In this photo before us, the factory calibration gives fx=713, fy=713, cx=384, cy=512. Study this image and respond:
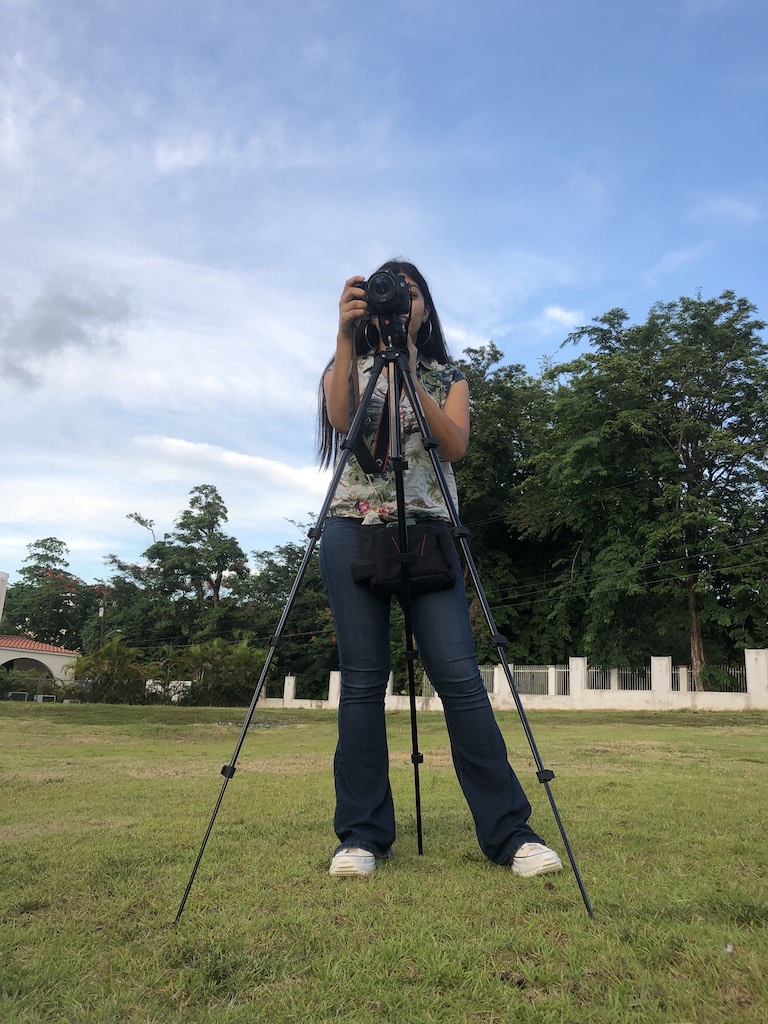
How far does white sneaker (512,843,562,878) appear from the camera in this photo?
7.02ft

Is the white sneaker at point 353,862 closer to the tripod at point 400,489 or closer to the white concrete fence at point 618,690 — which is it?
the tripod at point 400,489

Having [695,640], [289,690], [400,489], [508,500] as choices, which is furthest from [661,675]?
[400,489]

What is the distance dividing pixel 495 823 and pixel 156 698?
24.0 meters

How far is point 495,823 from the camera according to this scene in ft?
7.55

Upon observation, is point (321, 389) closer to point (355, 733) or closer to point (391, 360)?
point (391, 360)

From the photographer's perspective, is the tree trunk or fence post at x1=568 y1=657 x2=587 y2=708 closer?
the tree trunk

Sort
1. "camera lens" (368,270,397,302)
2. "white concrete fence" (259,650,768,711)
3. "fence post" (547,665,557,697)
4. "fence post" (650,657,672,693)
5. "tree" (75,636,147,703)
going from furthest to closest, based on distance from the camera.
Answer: "tree" (75,636,147,703) → "fence post" (547,665,557,697) → "fence post" (650,657,672,693) → "white concrete fence" (259,650,768,711) → "camera lens" (368,270,397,302)

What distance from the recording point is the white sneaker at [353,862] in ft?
7.24

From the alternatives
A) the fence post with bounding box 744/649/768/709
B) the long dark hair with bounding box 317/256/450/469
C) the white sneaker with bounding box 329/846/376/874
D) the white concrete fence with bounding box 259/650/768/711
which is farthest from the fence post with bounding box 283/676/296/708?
the white sneaker with bounding box 329/846/376/874

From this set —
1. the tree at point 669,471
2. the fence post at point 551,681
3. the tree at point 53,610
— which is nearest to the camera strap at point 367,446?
the tree at point 669,471

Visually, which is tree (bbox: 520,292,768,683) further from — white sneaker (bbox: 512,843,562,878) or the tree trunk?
white sneaker (bbox: 512,843,562,878)

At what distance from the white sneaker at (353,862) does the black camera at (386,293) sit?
1.87 metres

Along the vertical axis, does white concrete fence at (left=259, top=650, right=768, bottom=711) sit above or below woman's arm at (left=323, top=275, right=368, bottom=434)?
below

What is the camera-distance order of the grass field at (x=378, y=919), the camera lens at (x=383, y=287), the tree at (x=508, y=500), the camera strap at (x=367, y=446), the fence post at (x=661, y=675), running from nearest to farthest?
1. the grass field at (x=378, y=919)
2. the camera lens at (x=383, y=287)
3. the camera strap at (x=367, y=446)
4. the fence post at (x=661, y=675)
5. the tree at (x=508, y=500)
